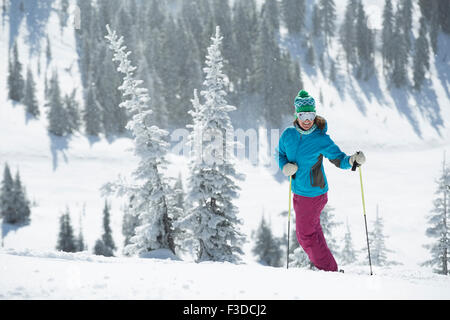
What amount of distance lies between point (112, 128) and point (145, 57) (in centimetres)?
1364

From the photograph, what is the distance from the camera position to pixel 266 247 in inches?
1312

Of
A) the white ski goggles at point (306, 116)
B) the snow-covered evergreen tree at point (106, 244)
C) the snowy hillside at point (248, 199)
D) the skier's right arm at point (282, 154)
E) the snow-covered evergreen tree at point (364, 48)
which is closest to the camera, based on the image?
the snowy hillside at point (248, 199)

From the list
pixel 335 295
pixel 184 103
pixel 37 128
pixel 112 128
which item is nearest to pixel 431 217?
pixel 335 295

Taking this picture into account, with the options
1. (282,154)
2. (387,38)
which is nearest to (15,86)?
(282,154)

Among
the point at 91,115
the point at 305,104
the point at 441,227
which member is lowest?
the point at 441,227

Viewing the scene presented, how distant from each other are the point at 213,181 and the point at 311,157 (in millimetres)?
8834

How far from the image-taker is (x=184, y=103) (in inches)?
2196

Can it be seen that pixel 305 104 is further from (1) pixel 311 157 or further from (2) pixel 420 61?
(2) pixel 420 61

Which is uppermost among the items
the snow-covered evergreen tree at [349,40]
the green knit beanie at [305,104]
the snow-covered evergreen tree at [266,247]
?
the snow-covered evergreen tree at [349,40]

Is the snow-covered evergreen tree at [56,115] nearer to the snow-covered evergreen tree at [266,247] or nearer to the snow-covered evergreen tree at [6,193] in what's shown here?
the snow-covered evergreen tree at [6,193]

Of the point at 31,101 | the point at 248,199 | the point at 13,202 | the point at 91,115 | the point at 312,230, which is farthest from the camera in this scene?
the point at 31,101

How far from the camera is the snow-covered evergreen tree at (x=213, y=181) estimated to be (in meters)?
13.2

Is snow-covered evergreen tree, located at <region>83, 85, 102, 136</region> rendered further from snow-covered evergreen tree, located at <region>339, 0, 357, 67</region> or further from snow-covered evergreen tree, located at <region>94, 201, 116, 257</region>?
snow-covered evergreen tree, located at <region>339, 0, 357, 67</region>

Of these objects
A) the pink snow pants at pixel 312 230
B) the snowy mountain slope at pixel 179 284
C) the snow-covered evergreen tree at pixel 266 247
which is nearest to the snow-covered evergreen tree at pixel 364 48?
the snow-covered evergreen tree at pixel 266 247
